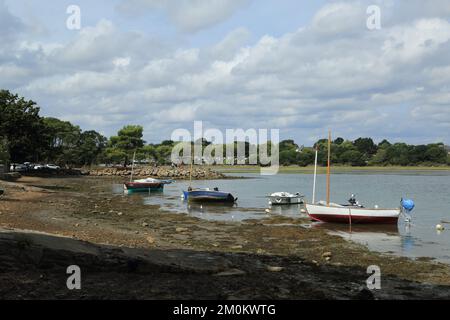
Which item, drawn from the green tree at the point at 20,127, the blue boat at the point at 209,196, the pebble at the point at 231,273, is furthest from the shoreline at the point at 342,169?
the pebble at the point at 231,273

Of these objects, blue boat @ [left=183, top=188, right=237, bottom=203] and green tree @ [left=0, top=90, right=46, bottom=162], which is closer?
blue boat @ [left=183, top=188, right=237, bottom=203]

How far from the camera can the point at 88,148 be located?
127250mm

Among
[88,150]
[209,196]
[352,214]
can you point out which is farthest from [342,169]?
[352,214]

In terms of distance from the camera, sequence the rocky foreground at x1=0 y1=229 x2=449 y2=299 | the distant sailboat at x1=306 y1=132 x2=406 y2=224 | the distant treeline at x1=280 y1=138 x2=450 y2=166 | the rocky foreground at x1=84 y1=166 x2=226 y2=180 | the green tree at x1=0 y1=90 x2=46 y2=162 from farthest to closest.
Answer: the distant treeline at x1=280 y1=138 x2=450 y2=166
the rocky foreground at x1=84 y1=166 x2=226 y2=180
the green tree at x1=0 y1=90 x2=46 y2=162
the distant sailboat at x1=306 y1=132 x2=406 y2=224
the rocky foreground at x1=0 y1=229 x2=449 y2=299

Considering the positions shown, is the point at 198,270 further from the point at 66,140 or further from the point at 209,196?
the point at 66,140

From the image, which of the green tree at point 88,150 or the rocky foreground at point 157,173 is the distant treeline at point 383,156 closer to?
the rocky foreground at point 157,173

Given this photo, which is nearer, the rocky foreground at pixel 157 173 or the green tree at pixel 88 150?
the rocky foreground at pixel 157 173

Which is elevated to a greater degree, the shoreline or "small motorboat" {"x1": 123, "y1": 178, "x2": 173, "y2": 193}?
the shoreline

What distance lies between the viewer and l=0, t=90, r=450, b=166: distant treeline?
238 feet

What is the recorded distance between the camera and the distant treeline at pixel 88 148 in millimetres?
72625

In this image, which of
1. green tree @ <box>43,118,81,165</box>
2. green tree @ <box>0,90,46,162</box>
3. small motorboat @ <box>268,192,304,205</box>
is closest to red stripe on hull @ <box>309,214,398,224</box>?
small motorboat @ <box>268,192,304,205</box>

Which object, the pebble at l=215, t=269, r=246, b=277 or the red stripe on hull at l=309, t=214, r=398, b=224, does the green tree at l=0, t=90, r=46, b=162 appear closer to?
the red stripe on hull at l=309, t=214, r=398, b=224

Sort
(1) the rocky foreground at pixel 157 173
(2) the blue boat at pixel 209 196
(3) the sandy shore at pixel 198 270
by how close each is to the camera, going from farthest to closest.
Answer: (1) the rocky foreground at pixel 157 173, (2) the blue boat at pixel 209 196, (3) the sandy shore at pixel 198 270
